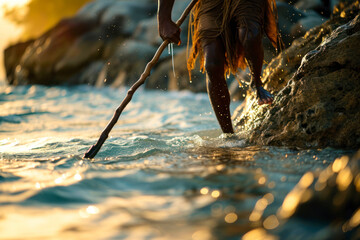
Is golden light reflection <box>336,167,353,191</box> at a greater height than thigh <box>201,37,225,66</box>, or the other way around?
thigh <box>201,37,225,66</box>

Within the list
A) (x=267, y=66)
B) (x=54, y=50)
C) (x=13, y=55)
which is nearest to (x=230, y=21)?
(x=267, y=66)

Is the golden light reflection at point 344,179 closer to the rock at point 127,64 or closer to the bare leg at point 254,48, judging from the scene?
the bare leg at point 254,48

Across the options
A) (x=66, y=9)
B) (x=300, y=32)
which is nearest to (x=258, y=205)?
→ (x=300, y=32)

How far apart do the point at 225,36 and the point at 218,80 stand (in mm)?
378

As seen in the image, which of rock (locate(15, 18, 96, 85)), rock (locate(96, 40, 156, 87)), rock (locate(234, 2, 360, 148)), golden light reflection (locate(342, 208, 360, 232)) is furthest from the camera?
Result: rock (locate(15, 18, 96, 85))

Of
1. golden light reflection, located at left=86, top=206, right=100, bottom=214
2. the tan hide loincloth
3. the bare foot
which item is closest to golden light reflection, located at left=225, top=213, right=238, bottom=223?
golden light reflection, located at left=86, top=206, right=100, bottom=214

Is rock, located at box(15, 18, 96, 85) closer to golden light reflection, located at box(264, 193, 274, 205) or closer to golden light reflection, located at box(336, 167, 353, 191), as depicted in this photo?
golden light reflection, located at box(264, 193, 274, 205)

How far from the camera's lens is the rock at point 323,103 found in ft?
8.04

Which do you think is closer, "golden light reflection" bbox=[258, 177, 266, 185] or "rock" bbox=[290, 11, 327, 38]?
"golden light reflection" bbox=[258, 177, 266, 185]

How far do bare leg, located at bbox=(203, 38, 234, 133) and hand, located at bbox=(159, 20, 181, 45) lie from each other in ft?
1.10

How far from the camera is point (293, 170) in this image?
6.31 feet

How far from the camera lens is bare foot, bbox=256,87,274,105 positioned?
3.01 m

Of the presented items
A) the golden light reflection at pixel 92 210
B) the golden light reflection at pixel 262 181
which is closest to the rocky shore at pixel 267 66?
the golden light reflection at pixel 262 181

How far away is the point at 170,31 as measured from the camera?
116 inches
